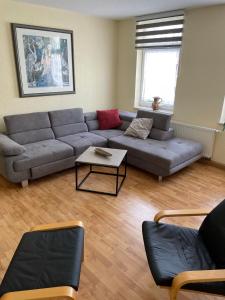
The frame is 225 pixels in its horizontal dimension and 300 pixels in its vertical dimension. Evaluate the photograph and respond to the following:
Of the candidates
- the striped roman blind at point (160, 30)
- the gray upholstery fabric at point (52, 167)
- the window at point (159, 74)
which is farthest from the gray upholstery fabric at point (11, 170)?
the striped roman blind at point (160, 30)

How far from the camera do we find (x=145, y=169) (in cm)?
327

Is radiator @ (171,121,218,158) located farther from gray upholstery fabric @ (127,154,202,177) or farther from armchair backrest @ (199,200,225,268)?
armchair backrest @ (199,200,225,268)

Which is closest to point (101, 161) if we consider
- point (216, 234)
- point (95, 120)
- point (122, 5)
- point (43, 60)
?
point (216, 234)

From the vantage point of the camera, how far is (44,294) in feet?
3.75

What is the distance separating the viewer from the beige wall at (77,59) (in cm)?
317

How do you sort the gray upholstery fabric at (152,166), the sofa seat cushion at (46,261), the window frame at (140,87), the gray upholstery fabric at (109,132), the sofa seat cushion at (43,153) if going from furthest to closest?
the window frame at (140,87)
the gray upholstery fabric at (109,132)
the gray upholstery fabric at (152,166)
the sofa seat cushion at (43,153)
the sofa seat cushion at (46,261)

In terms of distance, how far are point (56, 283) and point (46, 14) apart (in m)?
3.63

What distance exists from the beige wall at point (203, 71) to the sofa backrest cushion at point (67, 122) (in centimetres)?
170

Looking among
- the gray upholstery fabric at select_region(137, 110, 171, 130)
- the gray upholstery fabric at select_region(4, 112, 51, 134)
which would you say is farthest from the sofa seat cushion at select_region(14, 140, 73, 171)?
the gray upholstery fabric at select_region(137, 110, 171, 130)

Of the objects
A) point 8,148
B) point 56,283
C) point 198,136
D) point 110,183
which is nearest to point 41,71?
point 8,148

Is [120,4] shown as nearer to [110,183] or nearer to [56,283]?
[110,183]

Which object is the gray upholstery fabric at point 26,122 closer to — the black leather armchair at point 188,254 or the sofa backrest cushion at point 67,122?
→ the sofa backrest cushion at point 67,122

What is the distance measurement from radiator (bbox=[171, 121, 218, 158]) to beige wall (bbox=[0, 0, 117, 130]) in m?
1.72

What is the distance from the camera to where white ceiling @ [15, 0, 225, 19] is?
3.01 m
